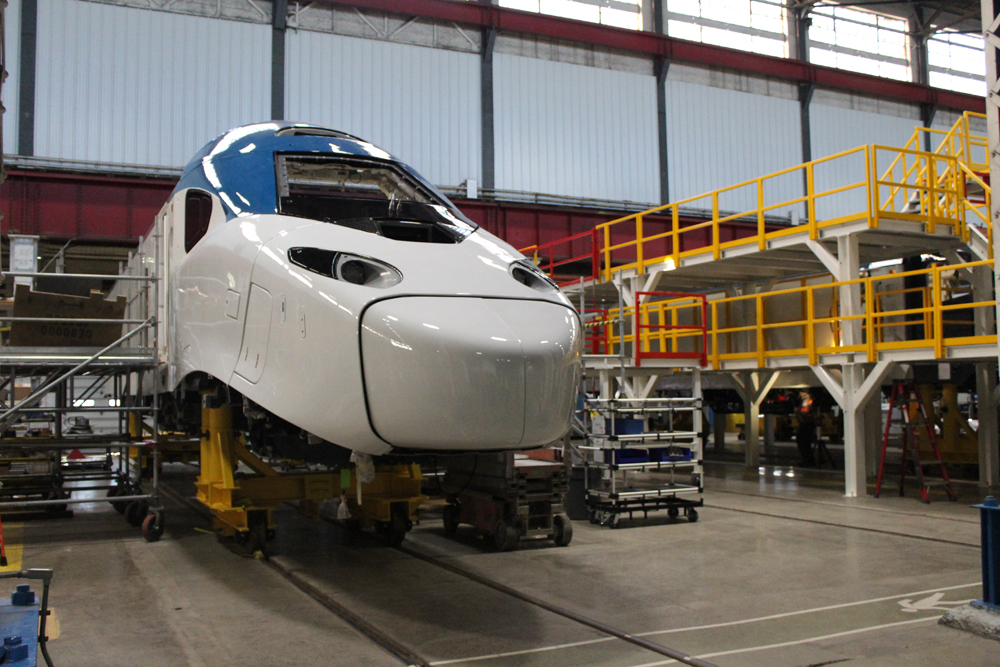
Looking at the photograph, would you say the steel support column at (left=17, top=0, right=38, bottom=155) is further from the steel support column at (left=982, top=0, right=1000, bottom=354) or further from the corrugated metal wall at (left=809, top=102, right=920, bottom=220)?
the corrugated metal wall at (left=809, top=102, right=920, bottom=220)

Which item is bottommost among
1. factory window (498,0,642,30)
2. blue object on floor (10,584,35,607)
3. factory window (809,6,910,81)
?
blue object on floor (10,584,35,607)

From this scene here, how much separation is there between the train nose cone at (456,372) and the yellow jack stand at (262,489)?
286cm

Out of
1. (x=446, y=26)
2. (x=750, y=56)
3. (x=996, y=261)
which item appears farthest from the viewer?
(x=750, y=56)

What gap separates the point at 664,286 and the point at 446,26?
10969 millimetres

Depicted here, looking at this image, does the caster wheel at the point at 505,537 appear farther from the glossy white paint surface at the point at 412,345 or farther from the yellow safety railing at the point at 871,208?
the yellow safety railing at the point at 871,208

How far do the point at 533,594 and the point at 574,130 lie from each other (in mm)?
20530

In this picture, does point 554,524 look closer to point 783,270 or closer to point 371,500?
point 371,500

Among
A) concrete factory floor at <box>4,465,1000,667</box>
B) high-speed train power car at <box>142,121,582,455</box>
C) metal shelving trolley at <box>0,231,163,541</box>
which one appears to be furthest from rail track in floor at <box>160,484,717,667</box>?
metal shelving trolley at <box>0,231,163,541</box>

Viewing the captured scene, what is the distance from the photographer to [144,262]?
30.7ft

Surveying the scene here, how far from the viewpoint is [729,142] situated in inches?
1073

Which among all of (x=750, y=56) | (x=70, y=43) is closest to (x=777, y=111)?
(x=750, y=56)

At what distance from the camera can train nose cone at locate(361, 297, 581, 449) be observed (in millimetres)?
4391

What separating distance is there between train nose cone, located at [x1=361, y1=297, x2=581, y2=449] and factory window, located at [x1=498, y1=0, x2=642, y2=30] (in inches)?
878

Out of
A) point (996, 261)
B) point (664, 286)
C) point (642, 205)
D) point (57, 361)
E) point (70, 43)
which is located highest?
point (70, 43)
